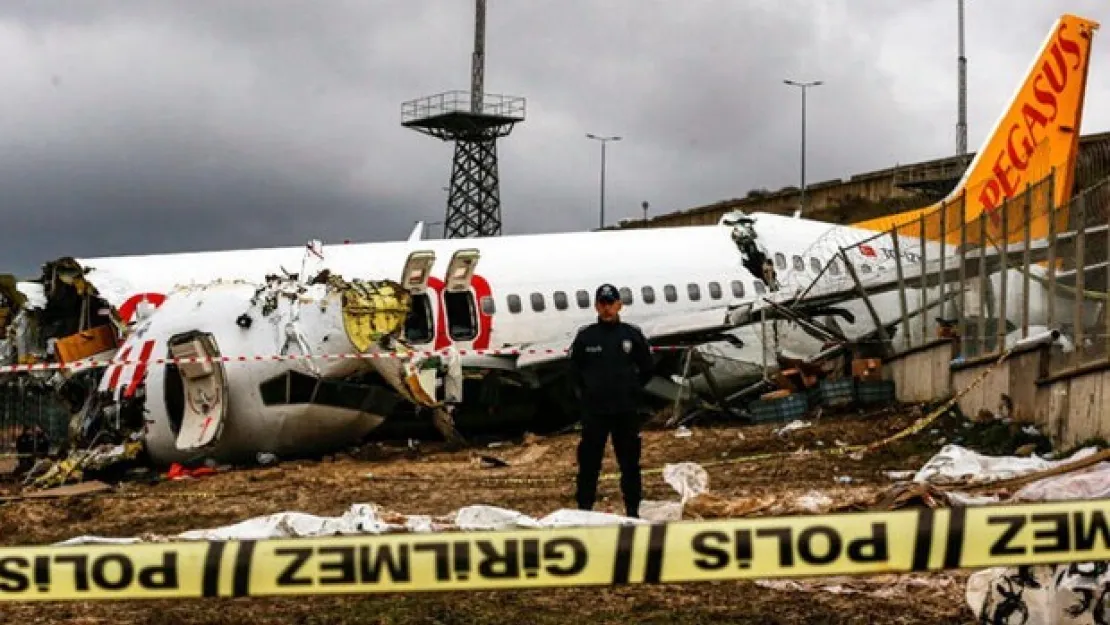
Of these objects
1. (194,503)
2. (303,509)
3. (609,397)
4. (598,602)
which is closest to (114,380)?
(194,503)

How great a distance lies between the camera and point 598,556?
467 cm

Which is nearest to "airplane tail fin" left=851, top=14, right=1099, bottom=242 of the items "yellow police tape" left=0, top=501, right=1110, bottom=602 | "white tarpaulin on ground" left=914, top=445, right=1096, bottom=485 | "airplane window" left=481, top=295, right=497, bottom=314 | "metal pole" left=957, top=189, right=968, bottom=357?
"metal pole" left=957, top=189, right=968, bottom=357

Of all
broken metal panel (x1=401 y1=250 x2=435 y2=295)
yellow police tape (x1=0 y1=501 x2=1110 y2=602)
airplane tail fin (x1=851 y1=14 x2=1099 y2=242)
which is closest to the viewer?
yellow police tape (x1=0 y1=501 x2=1110 y2=602)

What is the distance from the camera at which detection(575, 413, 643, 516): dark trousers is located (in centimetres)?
992

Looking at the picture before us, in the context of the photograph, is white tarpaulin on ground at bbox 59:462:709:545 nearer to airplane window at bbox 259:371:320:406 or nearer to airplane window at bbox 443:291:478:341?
airplane window at bbox 259:371:320:406

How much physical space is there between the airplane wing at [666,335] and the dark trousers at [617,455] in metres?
10.3

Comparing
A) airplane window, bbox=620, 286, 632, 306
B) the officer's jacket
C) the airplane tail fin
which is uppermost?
the airplane tail fin

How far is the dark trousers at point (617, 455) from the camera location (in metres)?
9.92

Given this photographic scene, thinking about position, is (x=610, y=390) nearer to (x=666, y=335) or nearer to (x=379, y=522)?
(x=379, y=522)

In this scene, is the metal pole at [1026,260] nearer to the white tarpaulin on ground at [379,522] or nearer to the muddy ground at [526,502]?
the muddy ground at [526,502]

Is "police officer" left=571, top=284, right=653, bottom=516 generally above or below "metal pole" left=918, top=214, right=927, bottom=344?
below

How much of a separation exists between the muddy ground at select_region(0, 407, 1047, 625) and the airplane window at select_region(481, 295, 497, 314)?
6.79 ft

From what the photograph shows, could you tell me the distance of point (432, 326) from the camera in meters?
20.1

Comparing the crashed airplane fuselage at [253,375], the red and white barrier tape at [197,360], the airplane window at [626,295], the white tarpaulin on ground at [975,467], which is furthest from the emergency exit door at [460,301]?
the white tarpaulin on ground at [975,467]
